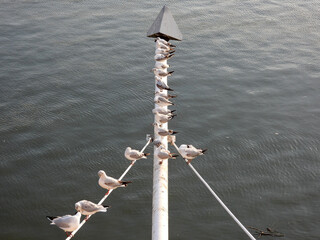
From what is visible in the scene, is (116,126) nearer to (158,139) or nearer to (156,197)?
(158,139)

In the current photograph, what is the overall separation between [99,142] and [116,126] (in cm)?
117

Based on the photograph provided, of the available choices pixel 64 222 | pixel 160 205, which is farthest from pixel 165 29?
pixel 160 205

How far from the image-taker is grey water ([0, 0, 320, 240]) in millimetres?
12539

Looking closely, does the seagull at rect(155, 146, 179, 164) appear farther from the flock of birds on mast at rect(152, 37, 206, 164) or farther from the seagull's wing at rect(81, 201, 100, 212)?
the seagull's wing at rect(81, 201, 100, 212)

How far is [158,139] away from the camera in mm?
10320

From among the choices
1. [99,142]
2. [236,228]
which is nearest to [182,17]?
[99,142]

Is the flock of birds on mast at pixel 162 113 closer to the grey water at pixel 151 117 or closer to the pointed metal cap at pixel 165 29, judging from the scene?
the pointed metal cap at pixel 165 29

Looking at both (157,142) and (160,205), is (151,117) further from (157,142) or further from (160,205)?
(160,205)

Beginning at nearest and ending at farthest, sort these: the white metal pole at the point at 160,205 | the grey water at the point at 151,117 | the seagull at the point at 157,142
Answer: the white metal pole at the point at 160,205 < the seagull at the point at 157,142 < the grey water at the point at 151,117

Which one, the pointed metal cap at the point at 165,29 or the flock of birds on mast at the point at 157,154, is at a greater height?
the pointed metal cap at the point at 165,29

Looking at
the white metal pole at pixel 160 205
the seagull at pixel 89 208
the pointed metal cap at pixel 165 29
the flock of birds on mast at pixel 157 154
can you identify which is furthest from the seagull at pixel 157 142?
the pointed metal cap at pixel 165 29

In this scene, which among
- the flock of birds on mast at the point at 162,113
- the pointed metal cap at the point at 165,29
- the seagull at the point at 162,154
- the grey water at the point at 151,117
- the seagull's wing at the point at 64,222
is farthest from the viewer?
the pointed metal cap at the point at 165,29

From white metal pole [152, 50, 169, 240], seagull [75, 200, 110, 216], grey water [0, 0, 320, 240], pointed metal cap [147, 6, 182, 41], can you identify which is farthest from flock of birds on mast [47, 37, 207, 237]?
grey water [0, 0, 320, 240]

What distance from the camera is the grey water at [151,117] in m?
12.5
